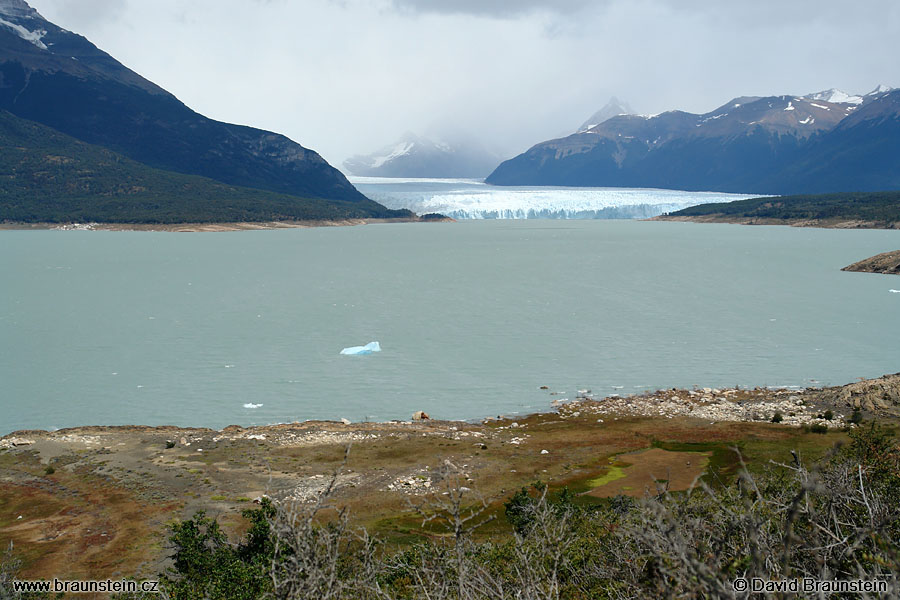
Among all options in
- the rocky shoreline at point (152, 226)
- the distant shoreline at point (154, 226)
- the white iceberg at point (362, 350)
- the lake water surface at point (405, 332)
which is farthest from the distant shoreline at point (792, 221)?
the white iceberg at point (362, 350)

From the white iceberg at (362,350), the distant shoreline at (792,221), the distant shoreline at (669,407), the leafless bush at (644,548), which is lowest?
the distant shoreline at (669,407)

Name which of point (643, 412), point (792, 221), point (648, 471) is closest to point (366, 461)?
point (648, 471)

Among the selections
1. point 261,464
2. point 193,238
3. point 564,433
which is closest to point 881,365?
point 564,433

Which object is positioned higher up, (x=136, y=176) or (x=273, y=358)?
(x=136, y=176)

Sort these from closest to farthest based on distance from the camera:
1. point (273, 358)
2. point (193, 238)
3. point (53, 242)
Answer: point (273, 358) < point (53, 242) < point (193, 238)

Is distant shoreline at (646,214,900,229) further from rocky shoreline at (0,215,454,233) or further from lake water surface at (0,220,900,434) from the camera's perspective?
rocky shoreline at (0,215,454,233)

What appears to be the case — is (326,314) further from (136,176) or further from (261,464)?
(136,176)

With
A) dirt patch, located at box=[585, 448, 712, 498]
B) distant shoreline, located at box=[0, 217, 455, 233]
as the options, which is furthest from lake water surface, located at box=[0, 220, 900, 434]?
distant shoreline, located at box=[0, 217, 455, 233]

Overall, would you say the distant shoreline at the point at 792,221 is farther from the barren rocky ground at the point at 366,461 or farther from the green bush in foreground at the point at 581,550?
the green bush in foreground at the point at 581,550
